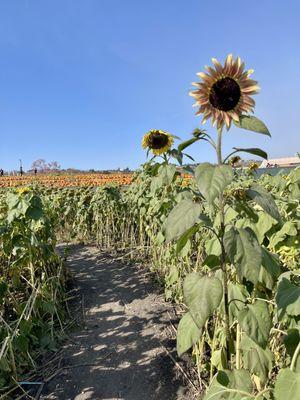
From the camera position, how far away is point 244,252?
1.24 meters

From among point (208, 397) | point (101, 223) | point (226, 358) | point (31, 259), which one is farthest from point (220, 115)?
point (101, 223)

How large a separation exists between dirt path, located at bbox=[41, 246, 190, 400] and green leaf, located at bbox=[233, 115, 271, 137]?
5.53 feet

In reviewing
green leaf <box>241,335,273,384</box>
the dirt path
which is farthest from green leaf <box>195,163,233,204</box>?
the dirt path

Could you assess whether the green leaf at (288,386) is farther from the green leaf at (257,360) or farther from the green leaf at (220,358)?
the green leaf at (220,358)

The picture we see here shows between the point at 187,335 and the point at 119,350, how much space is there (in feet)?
4.78

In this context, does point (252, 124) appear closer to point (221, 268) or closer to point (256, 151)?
point (256, 151)

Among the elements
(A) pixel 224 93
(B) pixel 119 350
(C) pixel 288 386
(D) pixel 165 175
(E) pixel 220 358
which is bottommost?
(B) pixel 119 350

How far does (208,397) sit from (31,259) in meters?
2.25

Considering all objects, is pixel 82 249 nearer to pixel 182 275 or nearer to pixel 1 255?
pixel 1 255

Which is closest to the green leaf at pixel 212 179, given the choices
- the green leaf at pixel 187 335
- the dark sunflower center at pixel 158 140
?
the green leaf at pixel 187 335

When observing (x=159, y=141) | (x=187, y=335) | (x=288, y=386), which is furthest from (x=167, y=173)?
(x=288, y=386)

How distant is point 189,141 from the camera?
4.36 feet

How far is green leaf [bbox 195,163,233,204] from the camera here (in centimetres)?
107

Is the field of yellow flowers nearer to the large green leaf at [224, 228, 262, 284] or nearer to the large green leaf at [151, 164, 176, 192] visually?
the large green leaf at [151, 164, 176, 192]
